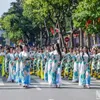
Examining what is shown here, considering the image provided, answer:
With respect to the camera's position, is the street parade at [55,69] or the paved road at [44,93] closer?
the paved road at [44,93]

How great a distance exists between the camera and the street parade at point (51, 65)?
60.0 feet

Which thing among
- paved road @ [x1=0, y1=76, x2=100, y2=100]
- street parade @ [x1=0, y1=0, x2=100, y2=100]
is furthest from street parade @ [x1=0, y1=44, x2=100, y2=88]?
paved road @ [x1=0, y1=76, x2=100, y2=100]

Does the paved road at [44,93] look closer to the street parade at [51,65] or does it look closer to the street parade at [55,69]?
the street parade at [55,69]

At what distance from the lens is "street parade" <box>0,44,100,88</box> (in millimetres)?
18281

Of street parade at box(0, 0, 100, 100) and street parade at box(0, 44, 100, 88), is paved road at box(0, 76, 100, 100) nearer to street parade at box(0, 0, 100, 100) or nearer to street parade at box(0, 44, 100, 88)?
street parade at box(0, 0, 100, 100)

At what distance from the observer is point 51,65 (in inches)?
731

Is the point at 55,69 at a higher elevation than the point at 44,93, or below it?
higher

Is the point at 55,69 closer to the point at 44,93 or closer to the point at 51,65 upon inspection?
the point at 51,65

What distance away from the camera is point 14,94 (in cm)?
1594

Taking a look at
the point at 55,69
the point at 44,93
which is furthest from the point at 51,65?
the point at 44,93

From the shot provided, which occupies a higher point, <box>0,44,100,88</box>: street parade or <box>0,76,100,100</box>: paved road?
<box>0,44,100,88</box>: street parade

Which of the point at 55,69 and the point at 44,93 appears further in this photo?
the point at 55,69

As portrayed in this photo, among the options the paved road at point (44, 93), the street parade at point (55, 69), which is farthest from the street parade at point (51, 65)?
the paved road at point (44, 93)

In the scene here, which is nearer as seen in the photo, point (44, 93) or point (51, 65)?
point (44, 93)
